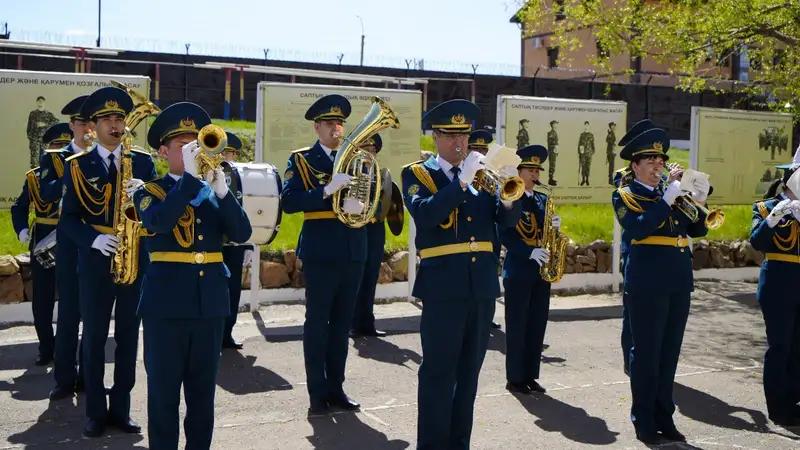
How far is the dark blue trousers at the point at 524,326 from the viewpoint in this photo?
26.1ft

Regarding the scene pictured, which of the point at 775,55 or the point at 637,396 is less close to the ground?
the point at 775,55

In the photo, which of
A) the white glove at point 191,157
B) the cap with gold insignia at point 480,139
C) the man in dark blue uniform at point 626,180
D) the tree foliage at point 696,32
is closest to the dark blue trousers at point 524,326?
the man in dark blue uniform at point 626,180

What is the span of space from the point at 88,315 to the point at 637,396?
3900 mm

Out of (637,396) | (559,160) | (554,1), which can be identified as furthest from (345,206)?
(554,1)

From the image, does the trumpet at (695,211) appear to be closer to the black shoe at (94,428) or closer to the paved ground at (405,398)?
the paved ground at (405,398)

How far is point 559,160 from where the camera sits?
12.6 metres

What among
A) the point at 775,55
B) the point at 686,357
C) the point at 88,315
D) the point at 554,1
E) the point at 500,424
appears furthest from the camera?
the point at 554,1

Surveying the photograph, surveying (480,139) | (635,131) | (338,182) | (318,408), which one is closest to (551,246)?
(635,131)

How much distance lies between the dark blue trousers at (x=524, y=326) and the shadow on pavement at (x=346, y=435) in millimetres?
1603

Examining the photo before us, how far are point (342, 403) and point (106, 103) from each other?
2844mm

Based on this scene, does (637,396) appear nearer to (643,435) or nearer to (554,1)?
Answer: (643,435)

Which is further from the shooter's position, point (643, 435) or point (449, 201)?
point (643, 435)

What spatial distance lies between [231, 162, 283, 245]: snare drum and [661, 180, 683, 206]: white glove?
344 centimetres

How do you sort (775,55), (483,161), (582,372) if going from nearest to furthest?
(483,161), (582,372), (775,55)
